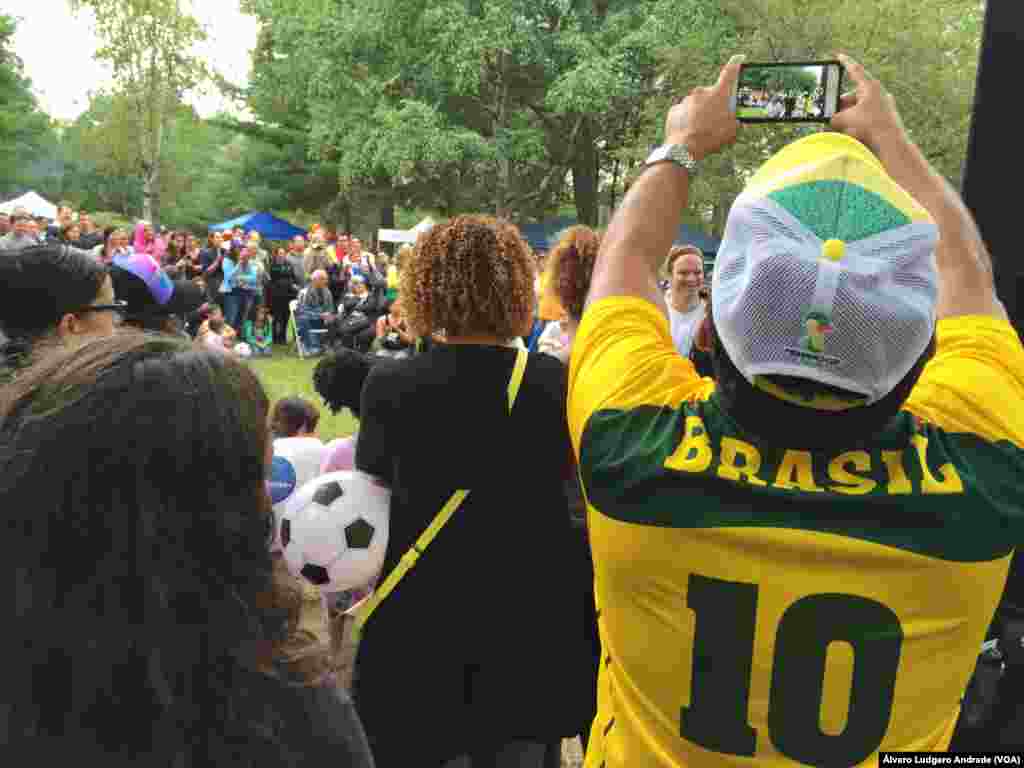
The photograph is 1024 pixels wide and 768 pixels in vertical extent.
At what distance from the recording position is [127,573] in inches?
39.4

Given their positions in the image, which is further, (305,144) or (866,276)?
(305,144)

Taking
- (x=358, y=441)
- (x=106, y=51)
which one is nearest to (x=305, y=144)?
(x=106, y=51)

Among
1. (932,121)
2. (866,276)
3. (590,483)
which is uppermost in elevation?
(932,121)

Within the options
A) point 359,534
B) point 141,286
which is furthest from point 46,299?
point 359,534

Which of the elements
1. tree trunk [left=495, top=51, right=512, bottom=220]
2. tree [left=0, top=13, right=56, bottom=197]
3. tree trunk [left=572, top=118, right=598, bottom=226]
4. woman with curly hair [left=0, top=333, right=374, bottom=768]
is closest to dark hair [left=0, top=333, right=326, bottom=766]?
woman with curly hair [left=0, top=333, right=374, bottom=768]

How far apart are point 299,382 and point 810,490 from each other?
11.5m

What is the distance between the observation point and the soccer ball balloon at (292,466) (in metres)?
3.23

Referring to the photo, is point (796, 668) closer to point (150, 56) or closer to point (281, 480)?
point (281, 480)

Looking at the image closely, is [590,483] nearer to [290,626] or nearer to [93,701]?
[290,626]

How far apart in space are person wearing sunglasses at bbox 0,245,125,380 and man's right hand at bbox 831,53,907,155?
2278mm

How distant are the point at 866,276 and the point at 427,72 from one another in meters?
27.7

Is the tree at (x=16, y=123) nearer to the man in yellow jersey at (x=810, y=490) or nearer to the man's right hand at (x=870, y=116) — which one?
the man's right hand at (x=870, y=116)

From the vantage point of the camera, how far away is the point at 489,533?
2352mm

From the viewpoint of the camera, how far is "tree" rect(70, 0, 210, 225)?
33.7 meters
